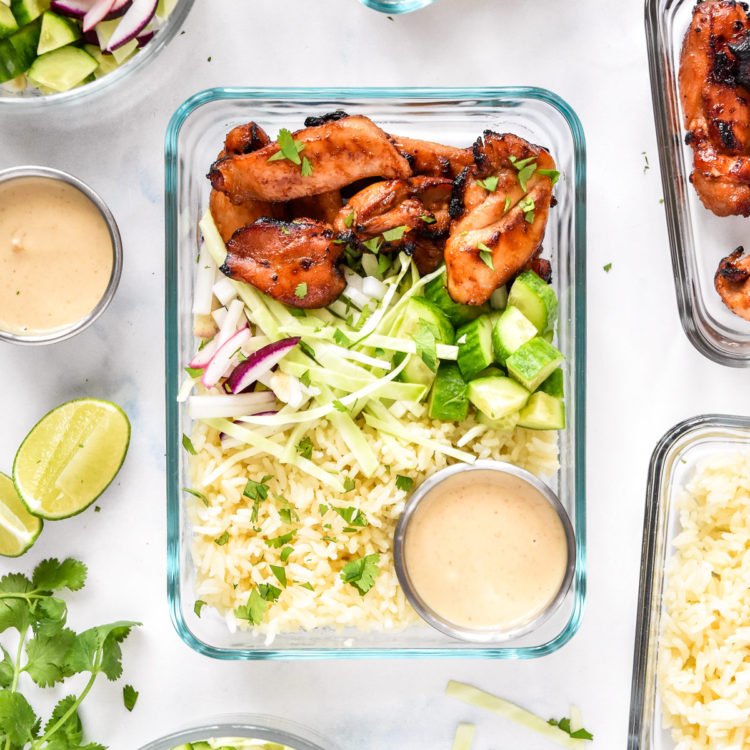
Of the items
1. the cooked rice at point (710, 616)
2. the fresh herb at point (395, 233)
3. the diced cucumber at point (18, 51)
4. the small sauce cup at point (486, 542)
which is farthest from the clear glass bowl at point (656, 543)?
the diced cucumber at point (18, 51)

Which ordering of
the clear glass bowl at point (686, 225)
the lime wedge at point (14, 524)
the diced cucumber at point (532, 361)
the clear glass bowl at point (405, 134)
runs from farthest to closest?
the lime wedge at point (14, 524)
the clear glass bowl at point (686, 225)
the clear glass bowl at point (405, 134)
the diced cucumber at point (532, 361)

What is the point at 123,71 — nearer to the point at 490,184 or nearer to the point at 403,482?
the point at 490,184

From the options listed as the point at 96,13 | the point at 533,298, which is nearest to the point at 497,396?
the point at 533,298

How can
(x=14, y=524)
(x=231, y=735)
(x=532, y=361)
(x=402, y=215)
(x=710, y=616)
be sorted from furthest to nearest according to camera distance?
(x=14, y=524)
(x=231, y=735)
(x=710, y=616)
(x=402, y=215)
(x=532, y=361)

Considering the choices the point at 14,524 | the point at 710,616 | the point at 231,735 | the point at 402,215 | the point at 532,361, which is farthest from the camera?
the point at 14,524

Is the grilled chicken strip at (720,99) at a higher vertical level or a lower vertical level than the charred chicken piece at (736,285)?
higher

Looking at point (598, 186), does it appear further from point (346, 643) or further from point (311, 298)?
point (346, 643)

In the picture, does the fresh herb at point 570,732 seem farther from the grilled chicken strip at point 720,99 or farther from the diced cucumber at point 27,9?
the diced cucumber at point 27,9
